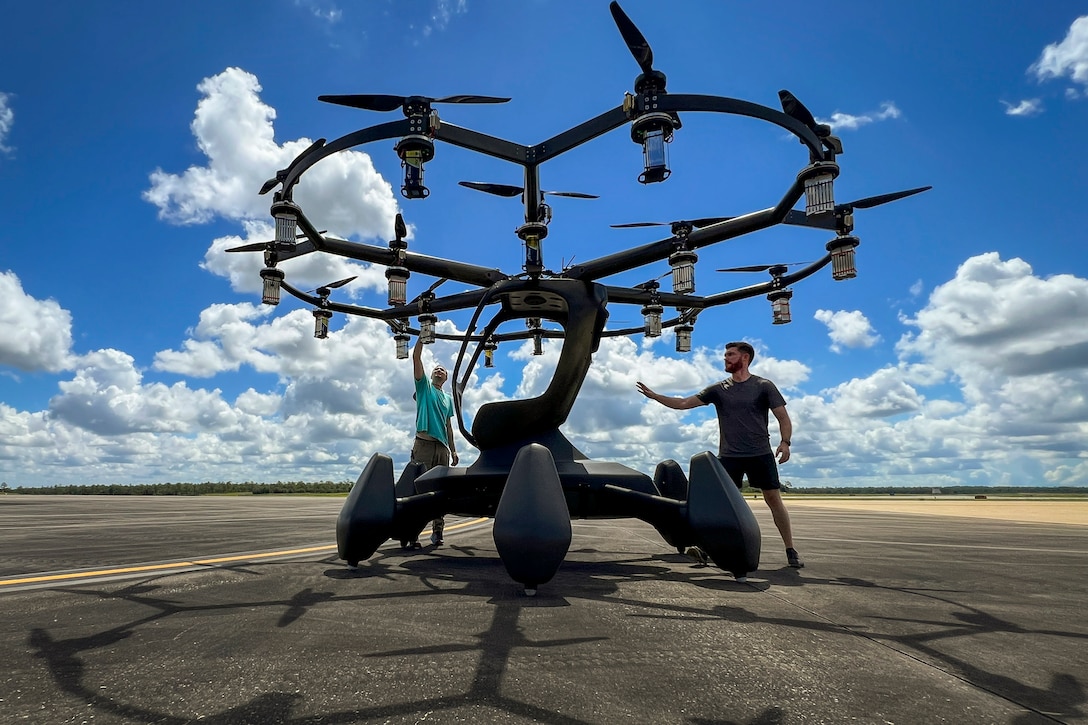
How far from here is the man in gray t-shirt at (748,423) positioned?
5449mm

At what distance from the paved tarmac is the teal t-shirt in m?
2.67

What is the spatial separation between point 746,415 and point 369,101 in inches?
216

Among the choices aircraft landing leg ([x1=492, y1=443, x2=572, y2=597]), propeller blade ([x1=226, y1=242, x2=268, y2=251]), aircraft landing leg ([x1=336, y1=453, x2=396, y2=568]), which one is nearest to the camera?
aircraft landing leg ([x1=492, y1=443, x2=572, y2=597])

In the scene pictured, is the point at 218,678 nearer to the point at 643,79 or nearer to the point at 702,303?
the point at 643,79

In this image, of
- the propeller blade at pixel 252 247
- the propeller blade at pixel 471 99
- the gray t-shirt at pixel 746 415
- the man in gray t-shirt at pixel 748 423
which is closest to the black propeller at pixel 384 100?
the propeller blade at pixel 471 99

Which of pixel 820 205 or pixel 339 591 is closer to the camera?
pixel 339 591

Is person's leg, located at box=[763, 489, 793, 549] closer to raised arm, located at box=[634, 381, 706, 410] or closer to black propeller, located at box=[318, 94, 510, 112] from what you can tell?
raised arm, located at box=[634, 381, 706, 410]

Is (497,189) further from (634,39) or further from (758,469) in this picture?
(758,469)

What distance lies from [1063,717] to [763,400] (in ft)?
13.4

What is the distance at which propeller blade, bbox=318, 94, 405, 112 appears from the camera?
20.0 feet

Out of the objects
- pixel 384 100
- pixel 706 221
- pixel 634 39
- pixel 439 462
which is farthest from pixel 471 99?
pixel 439 462

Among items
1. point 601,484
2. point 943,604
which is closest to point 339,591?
point 601,484

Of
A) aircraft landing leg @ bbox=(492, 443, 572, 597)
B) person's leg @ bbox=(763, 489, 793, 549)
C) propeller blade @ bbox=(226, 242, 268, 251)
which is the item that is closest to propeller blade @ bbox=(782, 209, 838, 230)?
person's leg @ bbox=(763, 489, 793, 549)

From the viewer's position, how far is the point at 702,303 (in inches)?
355
